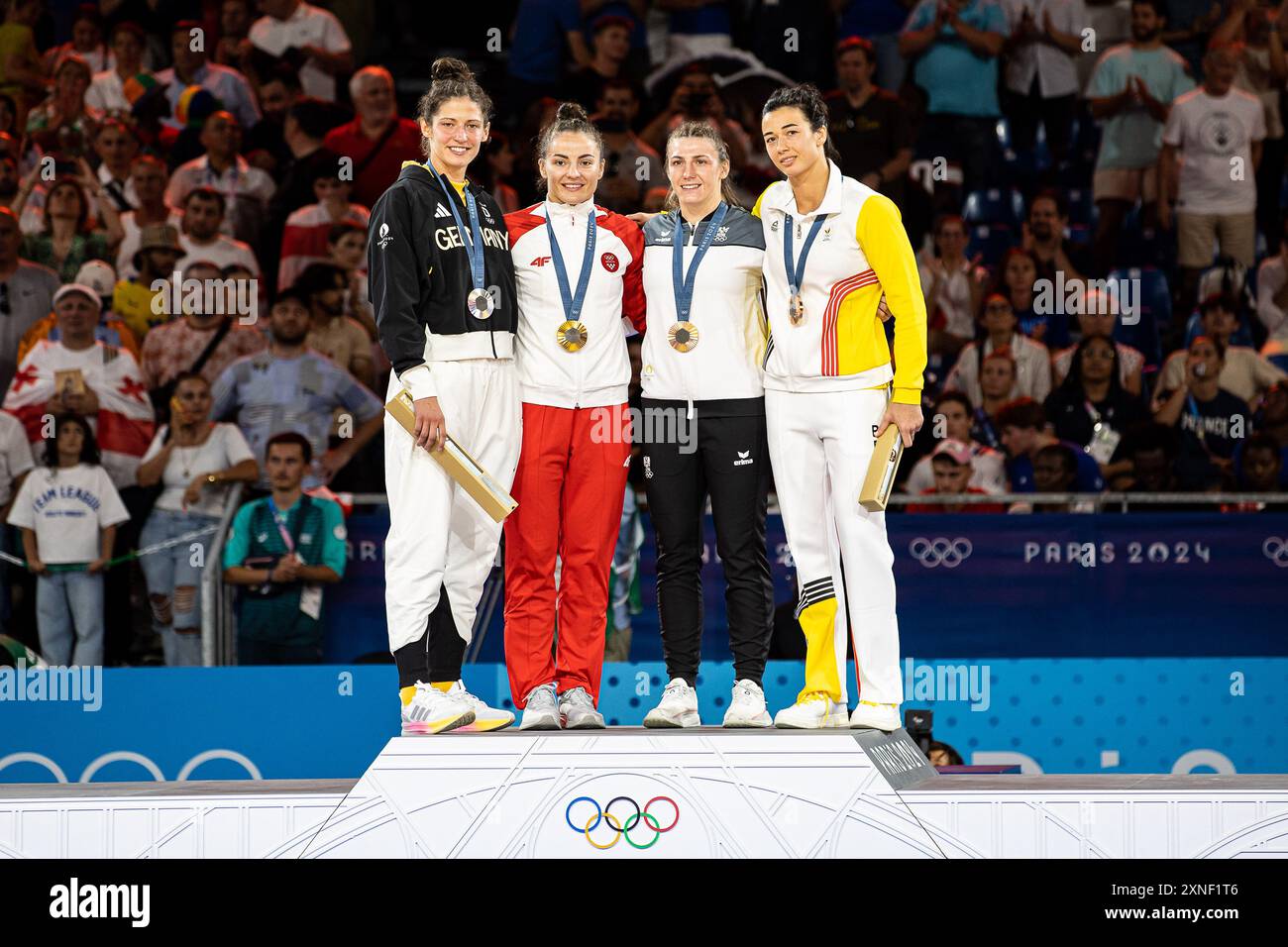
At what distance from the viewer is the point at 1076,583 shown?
783cm

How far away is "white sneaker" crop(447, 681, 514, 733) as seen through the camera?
17.5 feet

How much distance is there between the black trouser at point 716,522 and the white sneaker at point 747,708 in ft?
0.17

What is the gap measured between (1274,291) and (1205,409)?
1492mm

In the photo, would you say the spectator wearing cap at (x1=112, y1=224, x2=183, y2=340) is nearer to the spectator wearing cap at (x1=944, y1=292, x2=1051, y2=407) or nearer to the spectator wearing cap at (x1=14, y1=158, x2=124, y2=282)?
the spectator wearing cap at (x1=14, y1=158, x2=124, y2=282)

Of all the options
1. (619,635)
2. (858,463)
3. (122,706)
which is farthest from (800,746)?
(122,706)

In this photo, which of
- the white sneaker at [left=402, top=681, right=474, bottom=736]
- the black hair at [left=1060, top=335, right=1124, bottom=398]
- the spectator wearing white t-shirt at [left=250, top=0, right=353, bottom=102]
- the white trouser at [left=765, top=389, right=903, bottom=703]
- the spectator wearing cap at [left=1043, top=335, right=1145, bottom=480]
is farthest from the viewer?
the spectator wearing white t-shirt at [left=250, top=0, right=353, bottom=102]

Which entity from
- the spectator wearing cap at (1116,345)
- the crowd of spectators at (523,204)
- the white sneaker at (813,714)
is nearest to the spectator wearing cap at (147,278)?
the crowd of spectators at (523,204)

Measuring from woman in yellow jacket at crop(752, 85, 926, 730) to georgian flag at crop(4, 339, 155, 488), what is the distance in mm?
4198

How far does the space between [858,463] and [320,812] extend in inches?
76.7

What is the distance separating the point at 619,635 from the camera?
7.82m

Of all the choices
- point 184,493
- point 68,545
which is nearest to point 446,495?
point 184,493

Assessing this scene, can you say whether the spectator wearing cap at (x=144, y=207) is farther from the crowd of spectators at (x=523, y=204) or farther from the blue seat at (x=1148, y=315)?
the blue seat at (x=1148, y=315)

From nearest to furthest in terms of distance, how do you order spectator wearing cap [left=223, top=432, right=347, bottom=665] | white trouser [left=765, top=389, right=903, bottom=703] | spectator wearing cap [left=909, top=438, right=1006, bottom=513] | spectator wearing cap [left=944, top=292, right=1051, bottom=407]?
white trouser [left=765, top=389, right=903, bottom=703] → spectator wearing cap [left=223, top=432, right=347, bottom=665] → spectator wearing cap [left=909, top=438, right=1006, bottom=513] → spectator wearing cap [left=944, top=292, right=1051, bottom=407]
